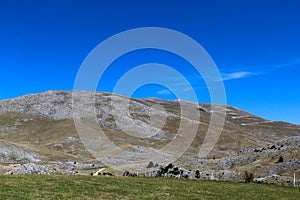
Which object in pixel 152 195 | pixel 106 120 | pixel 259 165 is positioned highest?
pixel 106 120

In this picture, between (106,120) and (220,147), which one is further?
(106,120)

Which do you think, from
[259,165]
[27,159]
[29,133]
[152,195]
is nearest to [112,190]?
[152,195]

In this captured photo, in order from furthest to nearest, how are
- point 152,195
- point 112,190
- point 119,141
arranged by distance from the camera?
point 119,141, point 112,190, point 152,195

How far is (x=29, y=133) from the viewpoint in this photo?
152000 millimetres

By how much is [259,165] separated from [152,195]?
1858 inches

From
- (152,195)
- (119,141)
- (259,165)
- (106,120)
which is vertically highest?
(106,120)

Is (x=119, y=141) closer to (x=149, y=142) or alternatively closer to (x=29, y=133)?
(x=149, y=142)

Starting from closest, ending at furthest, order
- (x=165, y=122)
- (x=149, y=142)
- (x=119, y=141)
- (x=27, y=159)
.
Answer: (x=27, y=159) < (x=119, y=141) < (x=149, y=142) < (x=165, y=122)

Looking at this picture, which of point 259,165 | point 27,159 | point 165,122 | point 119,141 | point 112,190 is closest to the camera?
point 112,190

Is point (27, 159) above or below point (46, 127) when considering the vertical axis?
below

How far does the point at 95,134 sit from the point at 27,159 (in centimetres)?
5106

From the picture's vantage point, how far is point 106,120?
174 metres

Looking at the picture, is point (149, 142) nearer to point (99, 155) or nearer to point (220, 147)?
Result: point (220, 147)

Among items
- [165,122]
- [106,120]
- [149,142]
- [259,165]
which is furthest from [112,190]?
[165,122]
